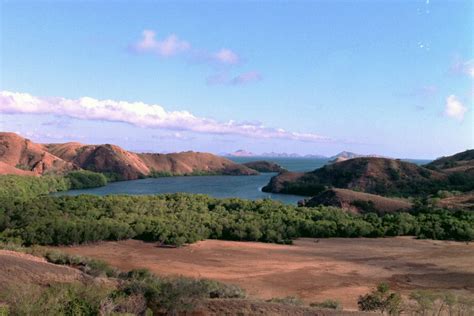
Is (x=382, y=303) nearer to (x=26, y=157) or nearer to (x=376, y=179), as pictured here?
(x=376, y=179)

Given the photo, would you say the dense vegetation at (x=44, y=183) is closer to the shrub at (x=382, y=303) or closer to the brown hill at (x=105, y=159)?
the brown hill at (x=105, y=159)

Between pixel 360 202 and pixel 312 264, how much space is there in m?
34.5

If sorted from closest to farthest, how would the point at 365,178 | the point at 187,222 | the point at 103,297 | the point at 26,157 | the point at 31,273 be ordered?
1. the point at 103,297
2. the point at 31,273
3. the point at 187,222
4. the point at 365,178
5. the point at 26,157

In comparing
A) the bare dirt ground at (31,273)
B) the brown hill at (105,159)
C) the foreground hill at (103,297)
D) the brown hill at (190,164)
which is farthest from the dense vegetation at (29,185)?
the foreground hill at (103,297)

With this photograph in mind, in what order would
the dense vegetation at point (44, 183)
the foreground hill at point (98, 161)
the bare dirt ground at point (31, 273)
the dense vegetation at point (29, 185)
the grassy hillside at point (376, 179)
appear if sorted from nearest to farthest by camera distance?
the bare dirt ground at point (31, 273), the dense vegetation at point (29, 185), the dense vegetation at point (44, 183), the grassy hillside at point (376, 179), the foreground hill at point (98, 161)

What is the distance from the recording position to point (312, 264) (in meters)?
30.3

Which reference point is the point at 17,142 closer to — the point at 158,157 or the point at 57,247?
the point at 158,157

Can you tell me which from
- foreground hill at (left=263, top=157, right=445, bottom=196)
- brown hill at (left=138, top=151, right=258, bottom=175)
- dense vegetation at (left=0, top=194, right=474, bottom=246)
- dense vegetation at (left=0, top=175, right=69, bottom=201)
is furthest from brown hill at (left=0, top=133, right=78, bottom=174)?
dense vegetation at (left=0, top=194, right=474, bottom=246)

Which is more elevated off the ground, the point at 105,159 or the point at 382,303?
the point at 105,159

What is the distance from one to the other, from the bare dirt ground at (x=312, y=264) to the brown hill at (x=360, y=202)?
19534 millimetres

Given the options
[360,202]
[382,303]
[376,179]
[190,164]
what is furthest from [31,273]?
[190,164]

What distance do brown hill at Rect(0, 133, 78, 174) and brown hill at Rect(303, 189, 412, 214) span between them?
73.1 metres

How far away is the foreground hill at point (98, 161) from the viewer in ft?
374

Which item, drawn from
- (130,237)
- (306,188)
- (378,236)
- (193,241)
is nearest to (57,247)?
(130,237)
